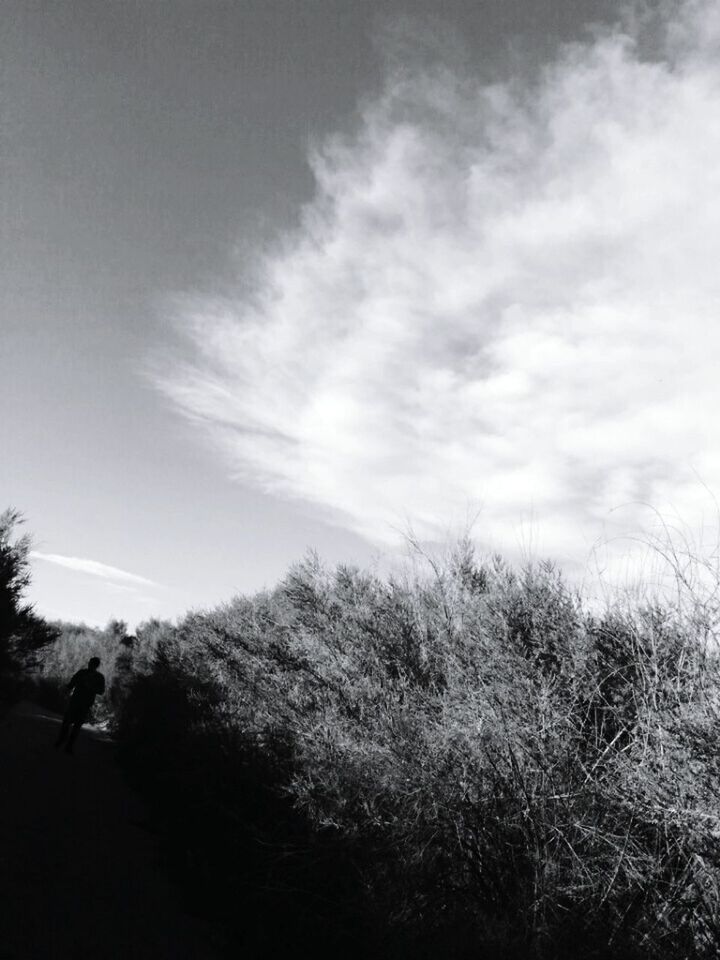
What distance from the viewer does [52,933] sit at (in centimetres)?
368

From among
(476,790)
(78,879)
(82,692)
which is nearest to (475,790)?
(476,790)

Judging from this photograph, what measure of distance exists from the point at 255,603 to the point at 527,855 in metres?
9.60

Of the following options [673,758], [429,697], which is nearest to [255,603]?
[429,697]

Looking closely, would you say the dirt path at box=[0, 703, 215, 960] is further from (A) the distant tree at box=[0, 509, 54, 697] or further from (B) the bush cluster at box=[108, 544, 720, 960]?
(A) the distant tree at box=[0, 509, 54, 697]

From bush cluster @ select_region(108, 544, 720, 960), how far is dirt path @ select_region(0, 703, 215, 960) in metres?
0.52

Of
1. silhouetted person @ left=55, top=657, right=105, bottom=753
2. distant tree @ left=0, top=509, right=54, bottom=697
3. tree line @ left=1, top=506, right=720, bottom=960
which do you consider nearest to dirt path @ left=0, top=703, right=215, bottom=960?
tree line @ left=1, top=506, right=720, bottom=960

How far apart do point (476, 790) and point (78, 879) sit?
3.63 metres

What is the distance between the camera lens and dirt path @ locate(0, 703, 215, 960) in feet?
12.2

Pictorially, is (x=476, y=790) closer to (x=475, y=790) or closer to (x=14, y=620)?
(x=475, y=790)

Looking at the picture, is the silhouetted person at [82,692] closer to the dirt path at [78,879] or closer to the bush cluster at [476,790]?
the dirt path at [78,879]

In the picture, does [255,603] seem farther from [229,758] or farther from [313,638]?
[229,758]

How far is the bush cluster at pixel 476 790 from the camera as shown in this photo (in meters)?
3.45

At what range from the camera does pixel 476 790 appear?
419 cm

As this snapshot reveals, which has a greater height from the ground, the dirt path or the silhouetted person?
the silhouetted person
